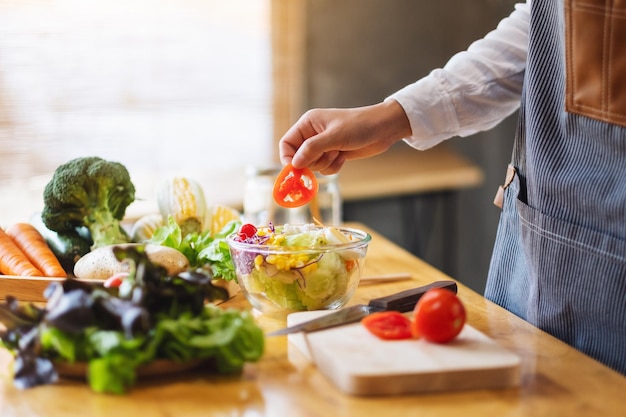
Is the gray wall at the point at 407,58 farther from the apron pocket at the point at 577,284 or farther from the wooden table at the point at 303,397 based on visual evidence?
the wooden table at the point at 303,397

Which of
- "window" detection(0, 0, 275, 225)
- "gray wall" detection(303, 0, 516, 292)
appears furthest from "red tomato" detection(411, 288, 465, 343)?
"gray wall" detection(303, 0, 516, 292)

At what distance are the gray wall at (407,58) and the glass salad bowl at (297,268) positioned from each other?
2.15 meters

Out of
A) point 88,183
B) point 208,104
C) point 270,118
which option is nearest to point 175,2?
point 208,104

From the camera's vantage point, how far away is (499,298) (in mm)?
1502

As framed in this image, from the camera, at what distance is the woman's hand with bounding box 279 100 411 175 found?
142 centimetres

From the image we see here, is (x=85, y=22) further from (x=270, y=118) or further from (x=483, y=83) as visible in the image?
(x=483, y=83)

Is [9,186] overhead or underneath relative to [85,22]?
underneath

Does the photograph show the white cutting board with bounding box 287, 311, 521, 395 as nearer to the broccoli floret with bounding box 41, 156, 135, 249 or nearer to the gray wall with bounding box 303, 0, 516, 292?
the broccoli floret with bounding box 41, 156, 135, 249

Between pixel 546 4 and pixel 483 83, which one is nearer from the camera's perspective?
pixel 546 4

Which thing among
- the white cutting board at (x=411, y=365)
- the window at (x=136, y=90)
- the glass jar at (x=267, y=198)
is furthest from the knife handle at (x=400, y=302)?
the window at (x=136, y=90)

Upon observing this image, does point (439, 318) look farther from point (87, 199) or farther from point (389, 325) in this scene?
point (87, 199)

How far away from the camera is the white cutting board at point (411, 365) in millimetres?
967

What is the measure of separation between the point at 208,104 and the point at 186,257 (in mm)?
1632

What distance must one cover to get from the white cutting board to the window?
74.9 inches
